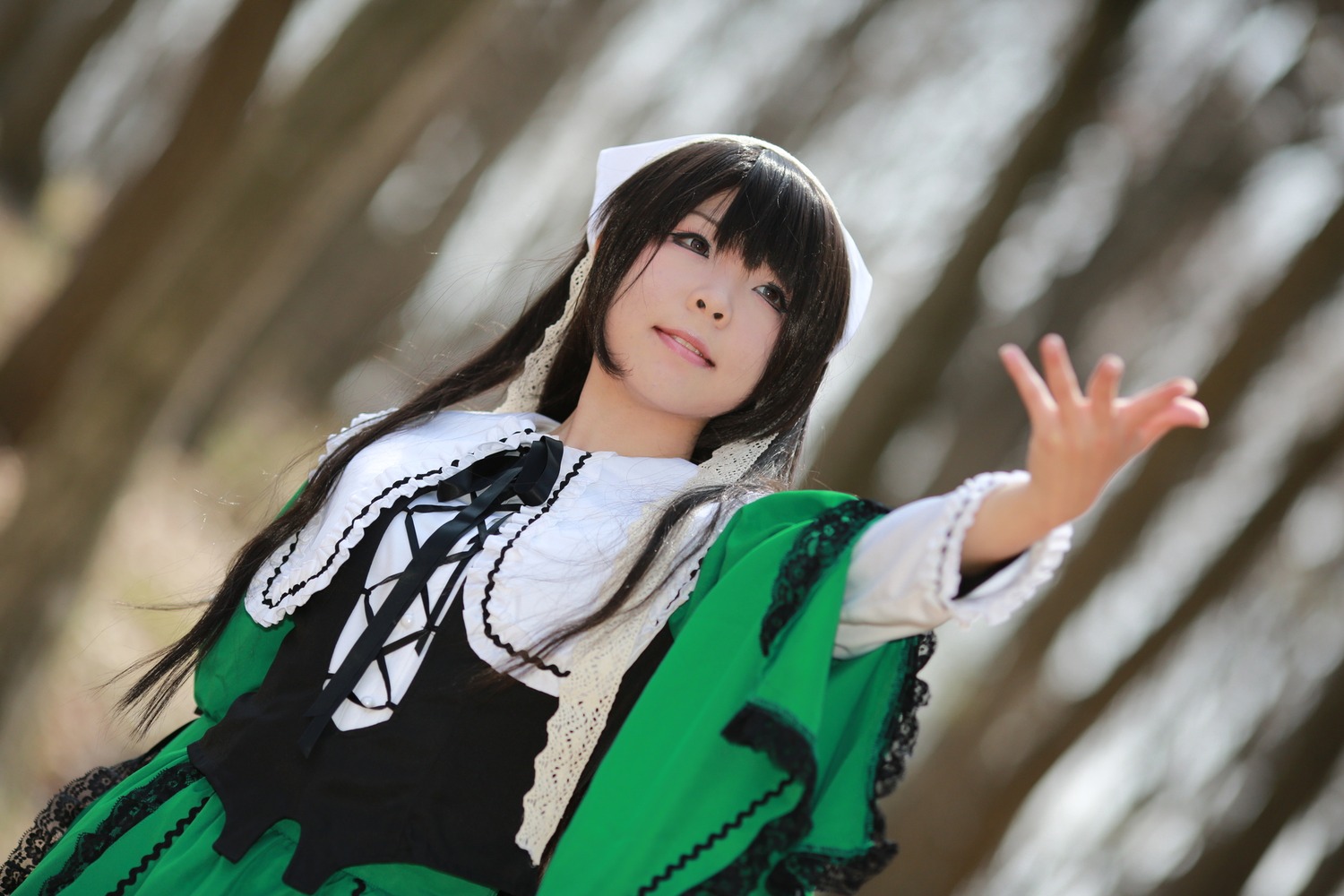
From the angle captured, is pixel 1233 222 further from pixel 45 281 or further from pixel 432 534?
pixel 45 281

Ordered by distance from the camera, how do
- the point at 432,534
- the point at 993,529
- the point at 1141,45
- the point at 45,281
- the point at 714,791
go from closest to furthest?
1. the point at 993,529
2. the point at 714,791
3. the point at 432,534
4. the point at 1141,45
5. the point at 45,281

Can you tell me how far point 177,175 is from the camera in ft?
10.9

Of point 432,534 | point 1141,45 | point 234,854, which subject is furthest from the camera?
point 1141,45

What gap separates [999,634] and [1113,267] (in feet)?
6.18

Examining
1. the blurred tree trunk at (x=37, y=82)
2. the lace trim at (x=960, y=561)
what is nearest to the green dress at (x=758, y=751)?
the lace trim at (x=960, y=561)

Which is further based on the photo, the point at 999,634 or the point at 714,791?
the point at 999,634

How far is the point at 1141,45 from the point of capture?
5055 mm

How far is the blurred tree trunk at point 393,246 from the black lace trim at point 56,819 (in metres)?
4.98

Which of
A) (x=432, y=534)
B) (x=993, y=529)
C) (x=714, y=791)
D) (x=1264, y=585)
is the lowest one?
(x=714, y=791)

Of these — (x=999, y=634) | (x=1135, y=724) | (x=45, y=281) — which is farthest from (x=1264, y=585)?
(x=45, y=281)

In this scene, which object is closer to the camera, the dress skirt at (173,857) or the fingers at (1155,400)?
the fingers at (1155,400)

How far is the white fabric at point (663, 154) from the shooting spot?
191 cm

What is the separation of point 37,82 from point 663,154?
11762 millimetres

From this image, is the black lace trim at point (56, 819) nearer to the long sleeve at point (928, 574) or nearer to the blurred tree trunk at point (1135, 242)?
the long sleeve at point (928, 574)
